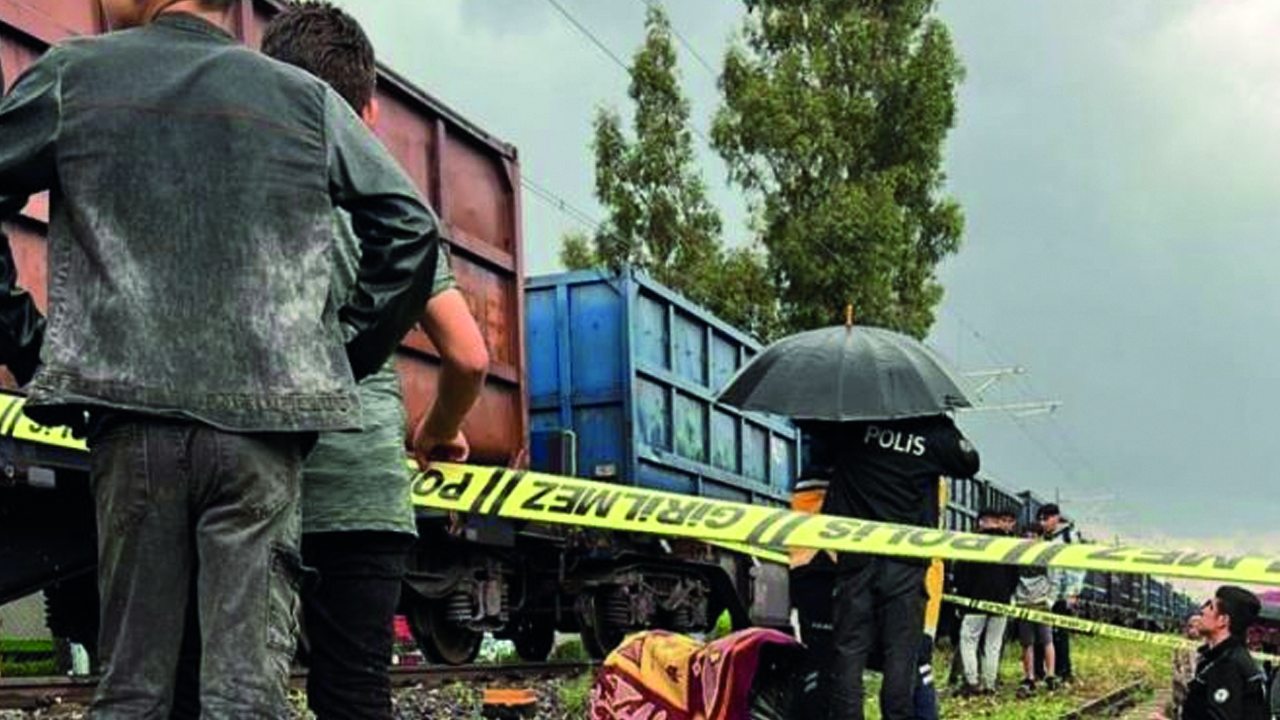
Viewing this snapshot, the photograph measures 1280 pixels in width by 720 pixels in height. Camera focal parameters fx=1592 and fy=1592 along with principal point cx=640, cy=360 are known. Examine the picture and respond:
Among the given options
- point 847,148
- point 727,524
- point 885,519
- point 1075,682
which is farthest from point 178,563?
point 847,148

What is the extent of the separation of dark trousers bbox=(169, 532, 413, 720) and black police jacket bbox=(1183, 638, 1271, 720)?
3.60m

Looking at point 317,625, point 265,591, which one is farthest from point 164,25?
point 317,625

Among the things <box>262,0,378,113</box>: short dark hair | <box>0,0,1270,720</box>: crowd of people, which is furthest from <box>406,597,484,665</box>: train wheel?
<box>0,0,1270,720</box>: crowd of people

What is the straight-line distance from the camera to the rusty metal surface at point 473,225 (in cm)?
834

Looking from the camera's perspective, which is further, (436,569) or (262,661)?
(436,569)

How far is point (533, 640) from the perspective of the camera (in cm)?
1338

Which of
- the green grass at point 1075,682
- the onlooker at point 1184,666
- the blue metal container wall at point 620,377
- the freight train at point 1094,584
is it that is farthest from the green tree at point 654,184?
the onlooker at point 1184,666

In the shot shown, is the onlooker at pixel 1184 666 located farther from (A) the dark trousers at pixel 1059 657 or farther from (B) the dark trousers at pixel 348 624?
(A) the dark trousers at pixel 1059 657

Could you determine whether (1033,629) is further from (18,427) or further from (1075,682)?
(18,427)

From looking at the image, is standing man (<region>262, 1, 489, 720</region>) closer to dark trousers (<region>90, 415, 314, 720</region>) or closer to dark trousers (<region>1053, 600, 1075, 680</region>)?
dark trousers (<region>90, 415, 314, 720</region>)

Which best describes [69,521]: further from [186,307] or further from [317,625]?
[186,307]

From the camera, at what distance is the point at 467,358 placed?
2.99 meters

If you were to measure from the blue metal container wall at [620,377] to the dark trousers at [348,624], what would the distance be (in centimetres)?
809

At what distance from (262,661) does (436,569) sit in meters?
7.83
